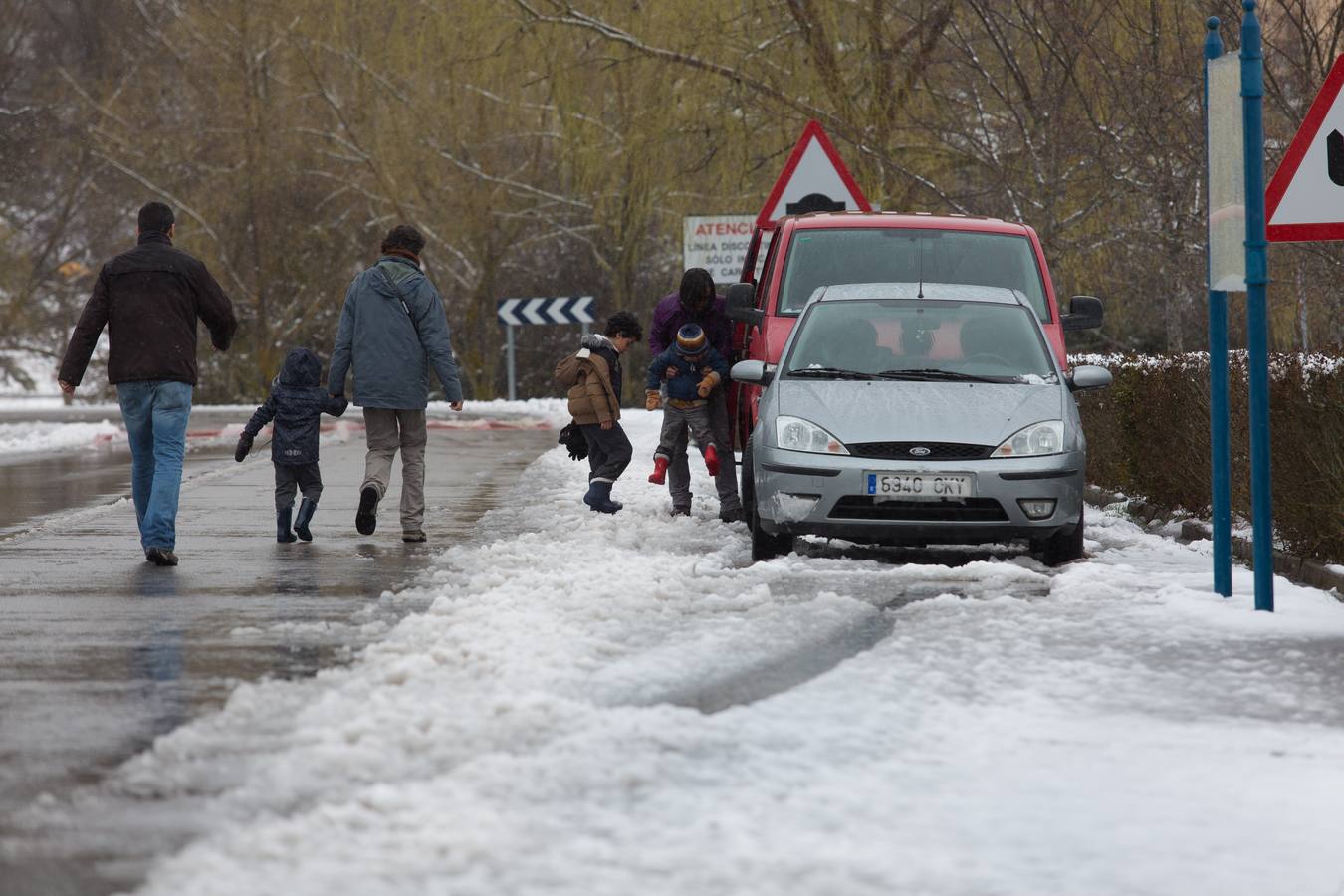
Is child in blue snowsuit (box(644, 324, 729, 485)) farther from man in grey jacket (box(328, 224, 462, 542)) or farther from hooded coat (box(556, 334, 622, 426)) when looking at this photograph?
man in grey jacket (box(328, 224, 462, 542))

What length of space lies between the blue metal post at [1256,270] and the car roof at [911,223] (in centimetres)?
496

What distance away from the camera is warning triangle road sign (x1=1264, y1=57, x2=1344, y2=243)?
8.26 metres

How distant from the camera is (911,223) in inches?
536

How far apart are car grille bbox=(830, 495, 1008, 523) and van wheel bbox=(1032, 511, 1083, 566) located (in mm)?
489

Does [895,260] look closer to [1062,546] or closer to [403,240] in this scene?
[1062,546]

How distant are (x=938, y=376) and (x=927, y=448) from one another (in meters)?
0.94

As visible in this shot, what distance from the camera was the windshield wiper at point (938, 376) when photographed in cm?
1123

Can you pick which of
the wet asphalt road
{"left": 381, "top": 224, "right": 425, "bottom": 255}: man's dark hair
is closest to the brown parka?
the wet asphalt road

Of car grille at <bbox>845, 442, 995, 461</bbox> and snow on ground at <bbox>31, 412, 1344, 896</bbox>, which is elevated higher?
car grille at <bbox>845, 442, 995, 461</bbox>

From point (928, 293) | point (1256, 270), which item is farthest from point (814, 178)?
point (1256, 270)

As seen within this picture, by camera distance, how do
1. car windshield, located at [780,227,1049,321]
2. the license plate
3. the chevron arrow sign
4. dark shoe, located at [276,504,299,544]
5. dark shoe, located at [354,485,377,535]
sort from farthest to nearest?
the chevron arrow sign → car windshield, located at [780,227,1049,321] → dark shoe, located at [276,504,299,544] → dark shoe, located at [354,485,377,535] → the license plate

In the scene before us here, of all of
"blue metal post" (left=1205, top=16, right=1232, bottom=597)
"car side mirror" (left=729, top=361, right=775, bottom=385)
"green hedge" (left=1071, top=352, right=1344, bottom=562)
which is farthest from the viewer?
"car side mirror" (left=729, top=361, right=775, bottom=385)

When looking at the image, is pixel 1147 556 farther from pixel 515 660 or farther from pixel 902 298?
pixel 515 660

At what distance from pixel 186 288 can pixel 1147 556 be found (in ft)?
18.1
